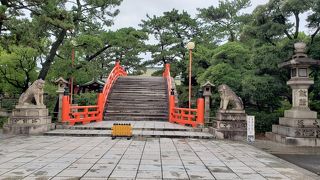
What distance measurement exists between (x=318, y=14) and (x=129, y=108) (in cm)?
1275

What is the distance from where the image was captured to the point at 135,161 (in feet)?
26.0

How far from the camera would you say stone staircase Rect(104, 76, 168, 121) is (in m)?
19.9

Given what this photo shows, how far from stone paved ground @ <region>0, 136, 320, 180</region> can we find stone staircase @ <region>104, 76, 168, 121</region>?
8324 mm

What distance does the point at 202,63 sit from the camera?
25641 millimetres

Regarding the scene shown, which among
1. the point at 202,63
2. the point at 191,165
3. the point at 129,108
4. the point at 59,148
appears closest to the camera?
the point at 191,165

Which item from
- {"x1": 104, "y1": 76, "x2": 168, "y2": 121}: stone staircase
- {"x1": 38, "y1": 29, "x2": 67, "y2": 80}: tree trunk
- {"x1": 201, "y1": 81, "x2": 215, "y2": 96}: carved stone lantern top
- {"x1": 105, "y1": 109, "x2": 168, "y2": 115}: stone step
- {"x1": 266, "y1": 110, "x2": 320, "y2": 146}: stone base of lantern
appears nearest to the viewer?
{"x1": 266, "y1": 110, "x2": 320, "y2": 146}: stone base of lantern

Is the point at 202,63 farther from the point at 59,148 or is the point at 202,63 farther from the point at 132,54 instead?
the point at 59,148

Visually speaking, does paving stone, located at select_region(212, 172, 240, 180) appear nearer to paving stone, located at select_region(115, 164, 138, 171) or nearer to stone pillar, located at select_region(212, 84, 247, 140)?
paving stone, located at select_region(115, 164, 138, 171)

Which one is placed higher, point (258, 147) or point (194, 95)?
point (194, 95)

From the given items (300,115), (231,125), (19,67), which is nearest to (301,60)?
(300,115)

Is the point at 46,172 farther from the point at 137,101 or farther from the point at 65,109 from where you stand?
the point at 137,101

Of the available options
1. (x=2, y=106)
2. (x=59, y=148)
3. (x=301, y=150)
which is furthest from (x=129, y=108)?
(x=2, y=106)

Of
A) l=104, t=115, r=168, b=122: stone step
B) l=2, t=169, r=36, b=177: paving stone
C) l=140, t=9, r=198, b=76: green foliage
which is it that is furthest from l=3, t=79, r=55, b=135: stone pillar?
l=140, t=9, r=198, b=76: green foliage

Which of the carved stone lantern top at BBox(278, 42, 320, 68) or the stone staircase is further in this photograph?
the stone staircase
